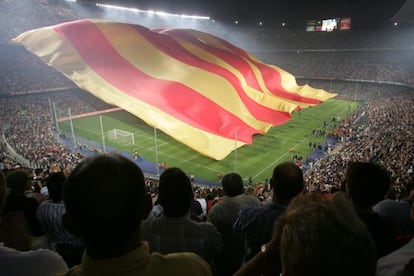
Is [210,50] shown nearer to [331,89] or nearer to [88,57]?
[88,57]

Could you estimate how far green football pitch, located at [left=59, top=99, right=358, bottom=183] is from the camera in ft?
Result: 61.4

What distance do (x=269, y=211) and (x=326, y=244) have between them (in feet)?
5.54

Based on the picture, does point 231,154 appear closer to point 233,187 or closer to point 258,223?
point 233,187

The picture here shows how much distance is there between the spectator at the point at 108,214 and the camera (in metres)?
1.22

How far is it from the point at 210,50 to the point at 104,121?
1678cm

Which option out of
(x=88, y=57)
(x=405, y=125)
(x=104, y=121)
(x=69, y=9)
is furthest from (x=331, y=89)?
(x=88, y=57)

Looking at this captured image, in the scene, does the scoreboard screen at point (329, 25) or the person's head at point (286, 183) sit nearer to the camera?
the person's head at point (286, 183)

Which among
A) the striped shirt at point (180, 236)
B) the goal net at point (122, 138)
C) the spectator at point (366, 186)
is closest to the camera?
the striped shirt at point (180, 236)

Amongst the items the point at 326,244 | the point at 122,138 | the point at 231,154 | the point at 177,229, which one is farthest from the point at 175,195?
the point at 122,138

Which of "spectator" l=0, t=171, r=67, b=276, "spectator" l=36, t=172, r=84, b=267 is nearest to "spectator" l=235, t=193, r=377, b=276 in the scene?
"spectator" l=0, t=171, r=67, b=276

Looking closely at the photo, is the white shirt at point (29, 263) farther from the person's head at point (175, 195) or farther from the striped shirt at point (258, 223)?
the striped shirt at point (258, 223)

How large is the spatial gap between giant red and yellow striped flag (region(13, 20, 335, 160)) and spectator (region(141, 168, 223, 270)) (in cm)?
628

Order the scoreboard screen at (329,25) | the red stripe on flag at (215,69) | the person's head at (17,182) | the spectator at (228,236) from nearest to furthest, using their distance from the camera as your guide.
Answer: the spectator at (228,236), the person's head at (17,182), the red stripe on flag at (215,69), the scoreboard screen at (329,25)

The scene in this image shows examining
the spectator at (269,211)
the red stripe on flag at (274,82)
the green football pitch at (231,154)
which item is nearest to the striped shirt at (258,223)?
the spectator at (269,211)
